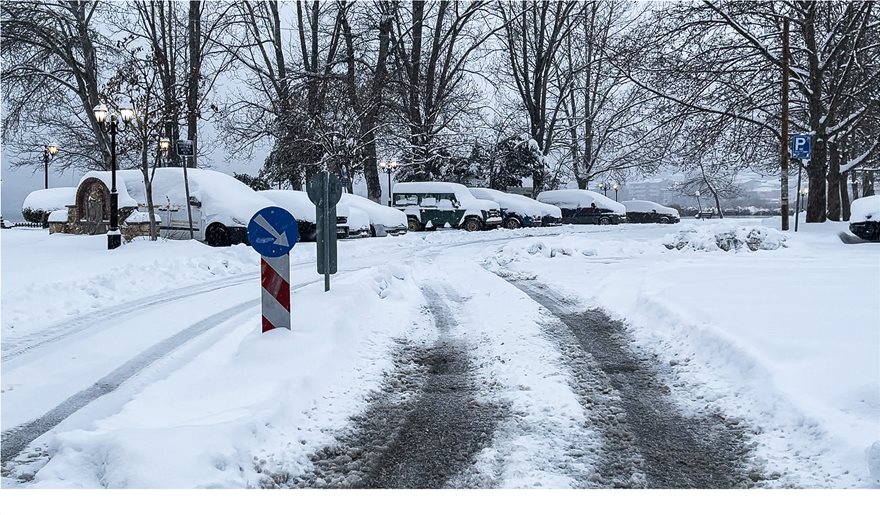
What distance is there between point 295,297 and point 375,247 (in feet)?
34.7

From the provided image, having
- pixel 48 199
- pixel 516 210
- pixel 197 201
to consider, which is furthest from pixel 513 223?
pixel 48 199

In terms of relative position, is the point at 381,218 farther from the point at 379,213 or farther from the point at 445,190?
the point at 445,190

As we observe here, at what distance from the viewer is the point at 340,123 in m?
29.6

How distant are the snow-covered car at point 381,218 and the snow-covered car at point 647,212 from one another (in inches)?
1034

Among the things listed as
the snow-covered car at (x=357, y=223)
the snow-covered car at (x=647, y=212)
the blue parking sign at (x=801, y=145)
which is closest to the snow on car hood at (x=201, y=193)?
the snow-covered car at (x=357, y=223)

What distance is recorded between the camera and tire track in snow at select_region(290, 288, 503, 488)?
361cm

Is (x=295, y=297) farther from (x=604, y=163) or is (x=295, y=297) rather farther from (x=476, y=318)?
(x=604, y=163)

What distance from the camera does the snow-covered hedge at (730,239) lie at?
16.2 meters

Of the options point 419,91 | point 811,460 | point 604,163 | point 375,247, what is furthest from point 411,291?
point 604,163

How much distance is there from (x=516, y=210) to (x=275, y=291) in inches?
1000

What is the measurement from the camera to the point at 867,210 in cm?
1852

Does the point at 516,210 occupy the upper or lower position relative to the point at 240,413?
upper

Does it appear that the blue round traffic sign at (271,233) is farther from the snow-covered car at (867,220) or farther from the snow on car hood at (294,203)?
the snow-covered car at (867,220)

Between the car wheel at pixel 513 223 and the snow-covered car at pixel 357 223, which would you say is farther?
the car wheel at pixel 513 223
